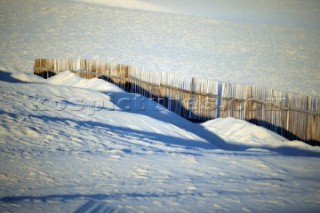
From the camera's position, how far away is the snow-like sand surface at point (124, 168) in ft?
8.41

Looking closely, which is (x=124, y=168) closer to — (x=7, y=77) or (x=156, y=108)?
(x=156, y=108)

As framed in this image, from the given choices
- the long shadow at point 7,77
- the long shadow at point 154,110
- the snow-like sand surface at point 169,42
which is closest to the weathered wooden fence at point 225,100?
the long shadow at point 154,110

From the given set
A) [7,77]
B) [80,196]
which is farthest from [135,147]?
[7,77]

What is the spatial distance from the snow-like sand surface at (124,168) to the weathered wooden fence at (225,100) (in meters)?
0.94

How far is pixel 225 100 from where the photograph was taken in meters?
7.69

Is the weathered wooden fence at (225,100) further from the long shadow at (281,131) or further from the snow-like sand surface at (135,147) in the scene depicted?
the snow-like sand surface at (135,147)

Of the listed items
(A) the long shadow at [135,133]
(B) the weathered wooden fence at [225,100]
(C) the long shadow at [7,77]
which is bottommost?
(A) the long shadow at [135,133]

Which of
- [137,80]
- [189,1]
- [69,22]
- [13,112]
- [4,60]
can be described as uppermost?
[189,1]

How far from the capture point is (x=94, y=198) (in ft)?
8.42

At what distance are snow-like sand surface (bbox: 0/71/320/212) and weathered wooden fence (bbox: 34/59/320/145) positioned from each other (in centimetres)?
94

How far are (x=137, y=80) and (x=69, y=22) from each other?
1168cm

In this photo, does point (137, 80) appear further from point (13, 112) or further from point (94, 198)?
point (94, 198)

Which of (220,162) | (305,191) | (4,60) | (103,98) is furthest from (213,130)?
(4,60)

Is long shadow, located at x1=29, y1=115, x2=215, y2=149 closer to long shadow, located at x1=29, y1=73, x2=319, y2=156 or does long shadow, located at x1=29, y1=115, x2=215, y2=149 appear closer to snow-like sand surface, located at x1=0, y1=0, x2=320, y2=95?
long shadow, located at x1=29, y1=73, x2=319, y2=156
